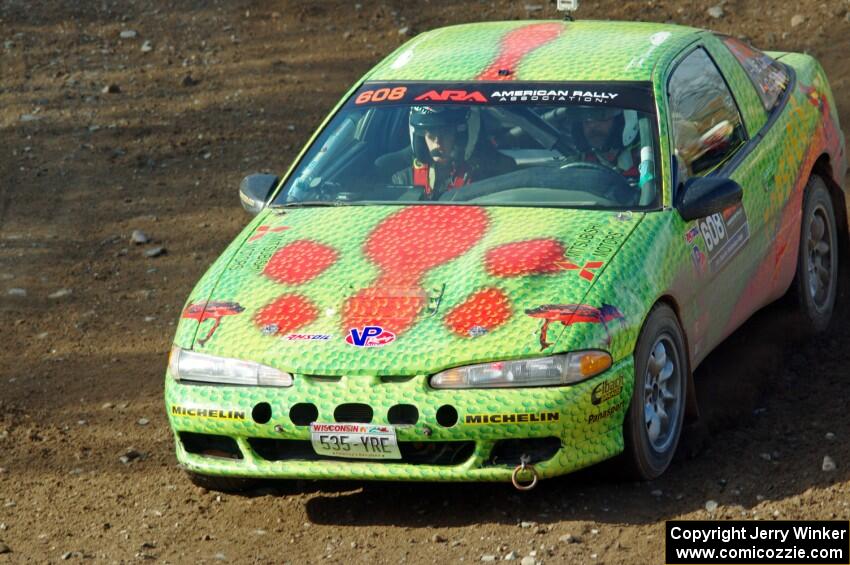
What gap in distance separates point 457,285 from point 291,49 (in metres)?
7.67

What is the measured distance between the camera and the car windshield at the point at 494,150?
6395 mm

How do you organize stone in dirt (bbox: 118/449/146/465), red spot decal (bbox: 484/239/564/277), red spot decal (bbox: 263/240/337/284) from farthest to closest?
1. stone in dirt (bbox: 118/449/146/465)
2. red spot decal (bbox: 263/240/337/284)
3. red spot decal (bbox: 484/239/564/277)

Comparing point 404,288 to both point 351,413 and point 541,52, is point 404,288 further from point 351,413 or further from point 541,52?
point 541,52

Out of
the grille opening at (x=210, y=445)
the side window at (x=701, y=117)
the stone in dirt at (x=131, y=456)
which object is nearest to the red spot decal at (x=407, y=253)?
the grille opening at (x=210, y=445)

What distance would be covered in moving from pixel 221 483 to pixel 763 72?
3471 mm

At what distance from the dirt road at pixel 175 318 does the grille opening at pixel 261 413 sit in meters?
0.49

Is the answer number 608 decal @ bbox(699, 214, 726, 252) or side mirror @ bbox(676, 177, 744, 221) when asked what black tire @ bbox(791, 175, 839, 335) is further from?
side mirror @ bbox(676, 177, 744, 221)

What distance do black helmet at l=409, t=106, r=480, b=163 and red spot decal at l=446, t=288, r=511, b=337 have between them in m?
1.16

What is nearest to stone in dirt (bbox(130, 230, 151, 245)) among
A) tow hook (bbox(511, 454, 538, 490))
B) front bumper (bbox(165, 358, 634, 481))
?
front bumper (bbox(165, 358, 634, 481))

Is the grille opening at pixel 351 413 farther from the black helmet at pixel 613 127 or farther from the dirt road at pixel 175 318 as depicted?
the black helmet at pixel 613 127

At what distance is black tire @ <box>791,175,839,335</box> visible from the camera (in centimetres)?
749

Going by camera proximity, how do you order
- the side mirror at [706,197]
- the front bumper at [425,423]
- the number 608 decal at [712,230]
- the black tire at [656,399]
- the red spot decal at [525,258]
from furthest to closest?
the number 608 decal at [712,230]
the side mirror at [706,197]
the red spot decal at [525,258]
the black tire at [656,399]
the front bumper at [425,423]

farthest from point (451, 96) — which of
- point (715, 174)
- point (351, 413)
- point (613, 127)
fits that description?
point (351, 413)

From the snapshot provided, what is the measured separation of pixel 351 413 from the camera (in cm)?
543
